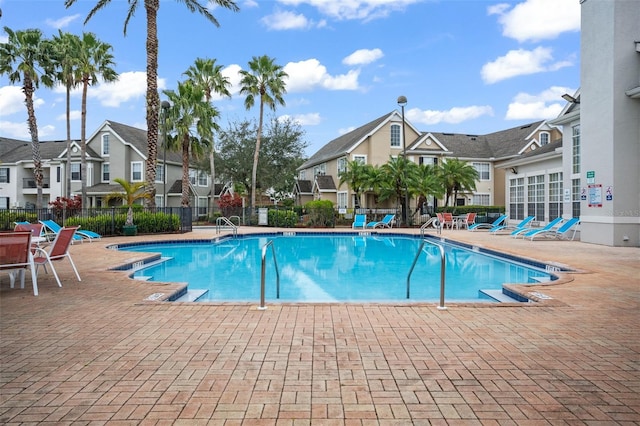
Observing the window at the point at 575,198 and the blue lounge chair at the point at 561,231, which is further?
the window at the point at 575,198

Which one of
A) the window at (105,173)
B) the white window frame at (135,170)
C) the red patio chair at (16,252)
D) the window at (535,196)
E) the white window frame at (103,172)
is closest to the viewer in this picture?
the red patio chair at (16,252)

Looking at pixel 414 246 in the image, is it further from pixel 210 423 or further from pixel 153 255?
pixel 210 423

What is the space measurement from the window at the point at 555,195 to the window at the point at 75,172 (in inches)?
1306

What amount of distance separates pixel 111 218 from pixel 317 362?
1770cm

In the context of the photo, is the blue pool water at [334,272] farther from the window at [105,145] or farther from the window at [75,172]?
the window at [75,172]

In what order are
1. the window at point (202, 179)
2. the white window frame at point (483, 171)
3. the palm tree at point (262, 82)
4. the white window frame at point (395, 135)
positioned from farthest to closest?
the window at point (202, 179) → the white window frame at point (483, 171) → the white window frame at point (395, 135) → the palm tree at point (262, 82)

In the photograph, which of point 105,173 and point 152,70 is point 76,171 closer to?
point 105,173

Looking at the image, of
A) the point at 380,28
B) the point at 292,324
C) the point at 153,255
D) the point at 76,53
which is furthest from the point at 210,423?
the point at 76,53

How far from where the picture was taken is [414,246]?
17578mm

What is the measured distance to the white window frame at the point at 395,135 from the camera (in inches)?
1297

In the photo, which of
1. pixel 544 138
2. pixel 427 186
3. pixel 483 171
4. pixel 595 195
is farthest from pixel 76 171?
pixel 544 138

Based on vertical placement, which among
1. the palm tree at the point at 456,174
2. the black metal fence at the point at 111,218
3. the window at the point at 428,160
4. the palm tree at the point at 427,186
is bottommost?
the black metal fence at the point at 111,218

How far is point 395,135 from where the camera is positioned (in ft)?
108

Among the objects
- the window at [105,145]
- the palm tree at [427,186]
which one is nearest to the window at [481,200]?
the palm tree at [427,186]
